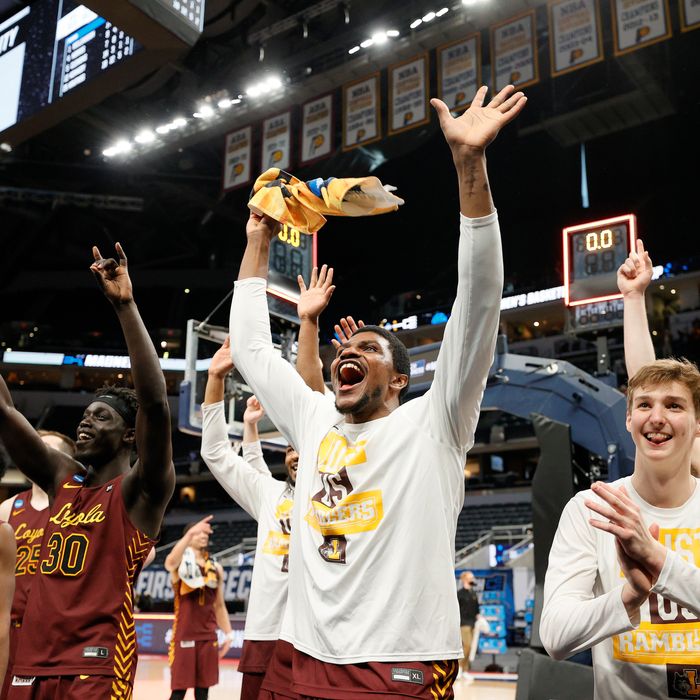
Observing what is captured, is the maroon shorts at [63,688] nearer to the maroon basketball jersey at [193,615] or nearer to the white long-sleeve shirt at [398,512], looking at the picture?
the white long-sleeve shirt at [398,512]

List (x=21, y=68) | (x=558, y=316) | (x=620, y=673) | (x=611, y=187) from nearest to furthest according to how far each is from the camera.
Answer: (x=620, y=673), (x=21, y=68), (x=611, y=187), (x=558, y=316)

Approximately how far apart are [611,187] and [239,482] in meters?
28.0

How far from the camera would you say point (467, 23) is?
1374cm

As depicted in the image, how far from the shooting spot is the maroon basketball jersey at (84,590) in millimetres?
3111

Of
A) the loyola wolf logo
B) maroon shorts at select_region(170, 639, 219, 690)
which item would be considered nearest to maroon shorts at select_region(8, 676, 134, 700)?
the loyola wolf logo

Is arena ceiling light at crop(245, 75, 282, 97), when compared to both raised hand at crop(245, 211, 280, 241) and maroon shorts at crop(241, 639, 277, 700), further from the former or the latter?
raised hand at crop(245, 211, 280, 241)

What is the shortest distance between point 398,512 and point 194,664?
5.96m

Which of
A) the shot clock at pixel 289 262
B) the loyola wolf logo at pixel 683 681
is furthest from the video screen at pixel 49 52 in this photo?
the shot clock at pixel 289 262

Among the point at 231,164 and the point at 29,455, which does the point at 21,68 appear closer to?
the point at 29,455

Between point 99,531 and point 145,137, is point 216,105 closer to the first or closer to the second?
point 145,137

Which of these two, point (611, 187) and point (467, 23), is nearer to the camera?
point (467, 23)

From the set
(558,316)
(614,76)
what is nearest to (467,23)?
(614,76)

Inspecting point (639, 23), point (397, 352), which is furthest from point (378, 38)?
point (397, 352)

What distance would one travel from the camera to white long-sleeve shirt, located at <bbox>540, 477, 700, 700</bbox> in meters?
2.21
